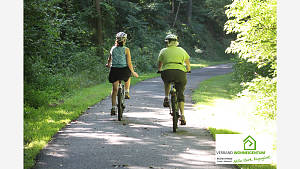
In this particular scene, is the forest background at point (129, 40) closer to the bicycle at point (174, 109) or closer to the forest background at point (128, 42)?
the forest background at point (128, 42)

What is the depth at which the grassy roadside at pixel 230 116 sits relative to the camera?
913 cm

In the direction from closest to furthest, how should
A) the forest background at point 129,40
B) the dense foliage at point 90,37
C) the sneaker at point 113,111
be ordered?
the forest background at point 129,40 → the sneaker at point 113,111 → the dense foliage at point 90,37

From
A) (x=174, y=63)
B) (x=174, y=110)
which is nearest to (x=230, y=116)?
(x=174, y=110)

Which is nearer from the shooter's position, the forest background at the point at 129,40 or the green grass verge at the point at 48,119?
the green grass verge at the point at 48,119

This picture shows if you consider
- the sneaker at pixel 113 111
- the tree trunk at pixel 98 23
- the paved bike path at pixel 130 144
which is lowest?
the paved bike path at pixel 130 144

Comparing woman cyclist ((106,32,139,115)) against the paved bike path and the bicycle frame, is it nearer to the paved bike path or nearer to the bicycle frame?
the paved bike path

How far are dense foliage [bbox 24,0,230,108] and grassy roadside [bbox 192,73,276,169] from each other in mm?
5152

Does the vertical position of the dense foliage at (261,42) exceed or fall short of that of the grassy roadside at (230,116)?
it exceeds it

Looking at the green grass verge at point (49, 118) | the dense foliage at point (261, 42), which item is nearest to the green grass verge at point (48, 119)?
the green grass verge at point (49, 118)

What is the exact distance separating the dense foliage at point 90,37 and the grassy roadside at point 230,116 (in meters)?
5.15

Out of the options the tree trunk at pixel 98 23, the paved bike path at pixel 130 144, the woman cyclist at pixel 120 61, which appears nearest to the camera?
the paved bike path at pixel 130 144

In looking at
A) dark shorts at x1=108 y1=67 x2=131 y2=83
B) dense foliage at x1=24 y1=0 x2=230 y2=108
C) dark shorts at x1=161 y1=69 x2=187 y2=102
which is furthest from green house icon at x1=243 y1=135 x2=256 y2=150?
dense foliage at x1=24 y1=0 x2=230 y2=108

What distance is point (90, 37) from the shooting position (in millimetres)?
27453
